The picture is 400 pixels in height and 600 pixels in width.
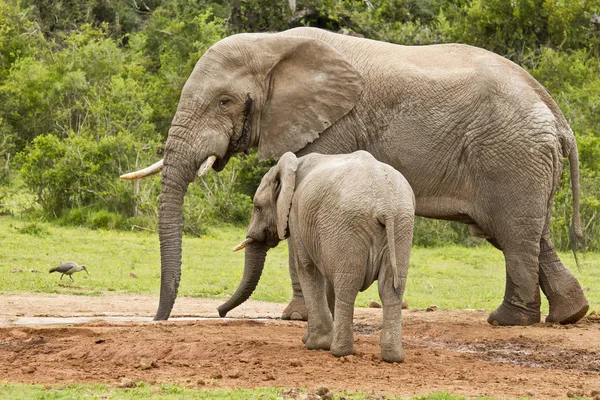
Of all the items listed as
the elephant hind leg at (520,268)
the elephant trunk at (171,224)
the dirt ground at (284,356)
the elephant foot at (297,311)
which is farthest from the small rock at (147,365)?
the elephant hind leg at (520,268)

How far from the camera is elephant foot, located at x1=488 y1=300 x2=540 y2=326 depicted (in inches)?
378

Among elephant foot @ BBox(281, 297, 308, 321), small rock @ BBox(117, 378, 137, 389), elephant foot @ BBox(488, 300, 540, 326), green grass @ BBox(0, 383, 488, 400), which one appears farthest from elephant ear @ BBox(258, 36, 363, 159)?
green grass @ BBox(0, 383, 488, 400)

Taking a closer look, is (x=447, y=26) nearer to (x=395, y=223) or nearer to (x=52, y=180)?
(x=52, y=180)

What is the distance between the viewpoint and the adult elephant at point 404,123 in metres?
9.20

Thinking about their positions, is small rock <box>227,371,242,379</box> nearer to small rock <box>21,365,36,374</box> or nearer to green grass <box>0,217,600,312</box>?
small rock <box>21,365,36,374</box>

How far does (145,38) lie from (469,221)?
17967 mm

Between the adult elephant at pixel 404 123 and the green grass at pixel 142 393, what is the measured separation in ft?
10.1

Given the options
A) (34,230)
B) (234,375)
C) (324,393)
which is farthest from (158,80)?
(324,393)

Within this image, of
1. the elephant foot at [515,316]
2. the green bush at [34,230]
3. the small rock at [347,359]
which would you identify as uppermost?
the small rock at [347,359]

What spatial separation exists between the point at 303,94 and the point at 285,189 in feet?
6.16

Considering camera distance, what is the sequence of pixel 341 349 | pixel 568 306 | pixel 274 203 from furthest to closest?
pixel 568 306 → pixel 274 203 → pixel 341 349

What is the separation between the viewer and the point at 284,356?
7.29 metres

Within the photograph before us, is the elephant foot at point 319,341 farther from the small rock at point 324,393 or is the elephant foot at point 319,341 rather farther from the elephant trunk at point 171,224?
the elephant trunk at point 171,224

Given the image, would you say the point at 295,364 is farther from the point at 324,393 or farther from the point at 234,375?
the point at 324,393
